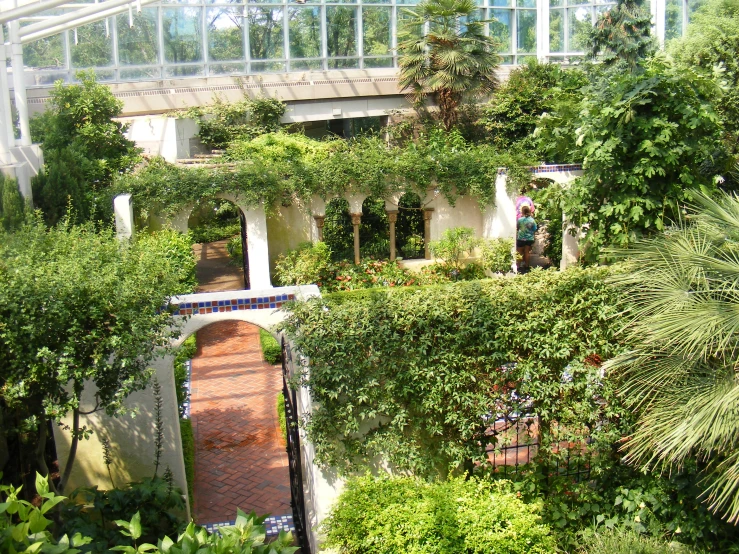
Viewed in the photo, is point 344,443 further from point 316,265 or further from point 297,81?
point 297,81

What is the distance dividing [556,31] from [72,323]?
63.6ft

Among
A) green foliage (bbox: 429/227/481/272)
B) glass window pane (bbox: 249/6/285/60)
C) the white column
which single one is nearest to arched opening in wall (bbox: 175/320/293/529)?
green foliage (bbox: 429/227/481/272)

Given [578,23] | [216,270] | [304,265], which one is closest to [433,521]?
[304,265]

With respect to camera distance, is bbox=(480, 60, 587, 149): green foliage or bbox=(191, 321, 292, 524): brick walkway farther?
bbox=(480, 60, 587, 149): green foliage

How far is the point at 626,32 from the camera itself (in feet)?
58.4

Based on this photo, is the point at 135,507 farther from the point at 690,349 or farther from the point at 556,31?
the point at 556,31

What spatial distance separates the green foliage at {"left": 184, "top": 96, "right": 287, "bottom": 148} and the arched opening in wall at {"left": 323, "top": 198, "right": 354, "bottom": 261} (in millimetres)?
3173

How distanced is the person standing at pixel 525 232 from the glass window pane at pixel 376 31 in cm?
676

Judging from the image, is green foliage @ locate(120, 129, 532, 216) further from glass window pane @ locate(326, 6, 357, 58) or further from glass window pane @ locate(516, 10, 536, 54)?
glass window pane @ locate(516, 10, 536, 54)

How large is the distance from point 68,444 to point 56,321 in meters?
1.88

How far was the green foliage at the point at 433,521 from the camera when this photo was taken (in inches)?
233

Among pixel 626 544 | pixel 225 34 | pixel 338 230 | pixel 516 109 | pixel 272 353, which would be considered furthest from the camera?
pixel 225 34

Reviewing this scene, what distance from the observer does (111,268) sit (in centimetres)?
602

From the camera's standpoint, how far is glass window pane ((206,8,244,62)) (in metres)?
18.5
